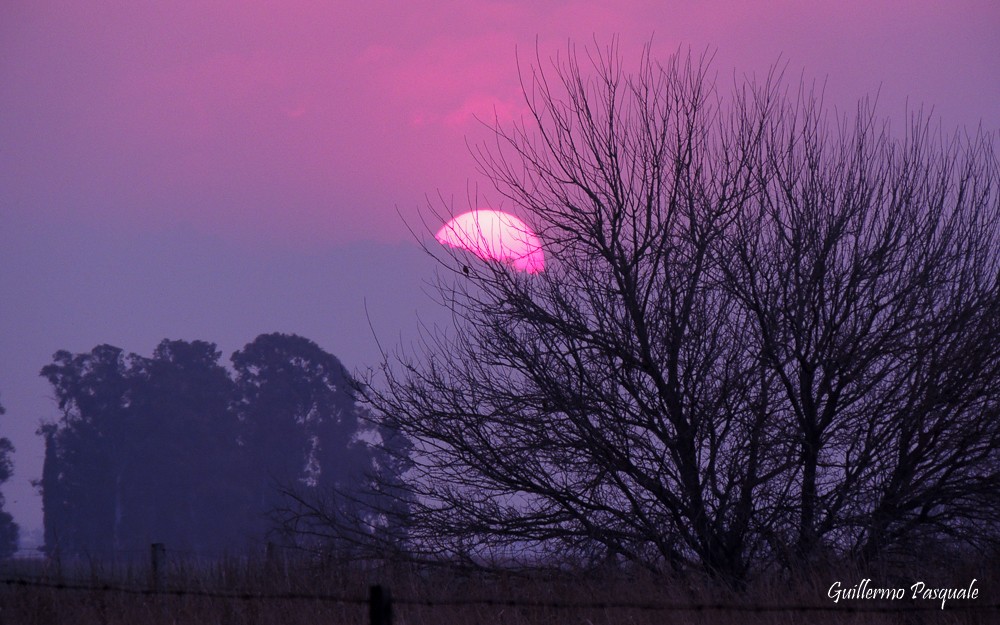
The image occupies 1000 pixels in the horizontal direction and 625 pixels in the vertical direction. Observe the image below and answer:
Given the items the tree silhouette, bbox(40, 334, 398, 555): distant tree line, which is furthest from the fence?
bbox(40, 334, 398, 555): distant tree line

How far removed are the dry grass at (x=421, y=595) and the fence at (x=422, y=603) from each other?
0.15ft

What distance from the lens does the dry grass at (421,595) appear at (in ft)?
19.9

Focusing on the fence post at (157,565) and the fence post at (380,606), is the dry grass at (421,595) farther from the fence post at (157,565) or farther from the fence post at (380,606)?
the fence post at (380,606)

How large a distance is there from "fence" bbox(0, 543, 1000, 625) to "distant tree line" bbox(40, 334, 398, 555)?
106 feet

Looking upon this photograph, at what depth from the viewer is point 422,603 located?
15.3 feet

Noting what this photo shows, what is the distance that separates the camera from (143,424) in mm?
46344

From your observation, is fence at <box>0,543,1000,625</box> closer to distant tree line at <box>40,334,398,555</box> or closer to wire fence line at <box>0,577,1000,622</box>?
wire fence line at <box>0,577,1000,622</box>

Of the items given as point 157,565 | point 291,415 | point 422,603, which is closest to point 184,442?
point 291,415

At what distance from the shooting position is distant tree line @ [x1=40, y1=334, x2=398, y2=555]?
42378 millimetres

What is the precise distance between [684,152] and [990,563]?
4.84 meters

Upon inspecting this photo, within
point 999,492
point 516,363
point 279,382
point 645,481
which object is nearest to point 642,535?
point 645,481

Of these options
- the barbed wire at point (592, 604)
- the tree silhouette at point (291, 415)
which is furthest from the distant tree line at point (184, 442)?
the barbed wire at point (592, 604)

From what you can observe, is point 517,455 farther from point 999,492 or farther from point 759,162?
point 999,492

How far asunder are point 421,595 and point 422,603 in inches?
126
